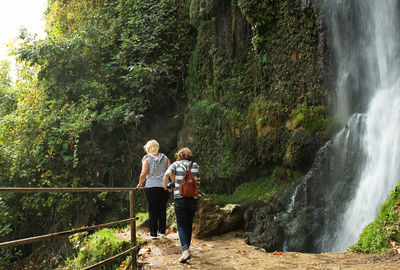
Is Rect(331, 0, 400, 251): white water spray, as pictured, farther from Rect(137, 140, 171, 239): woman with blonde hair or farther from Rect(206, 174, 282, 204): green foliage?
Rect(137, 140, 171, 239): woman with blonde hair

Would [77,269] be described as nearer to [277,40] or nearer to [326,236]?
[326,236]

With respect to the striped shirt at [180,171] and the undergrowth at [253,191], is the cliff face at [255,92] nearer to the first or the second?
the undergrowth at [253,191]

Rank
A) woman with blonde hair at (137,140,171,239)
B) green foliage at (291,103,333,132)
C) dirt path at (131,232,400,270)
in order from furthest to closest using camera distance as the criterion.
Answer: green foliage at (291,103,333,132), woman with blonde hair at (137,140,171,239), dirt path at (131,232,400,270)

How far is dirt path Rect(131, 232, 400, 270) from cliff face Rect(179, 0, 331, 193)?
3713 mm

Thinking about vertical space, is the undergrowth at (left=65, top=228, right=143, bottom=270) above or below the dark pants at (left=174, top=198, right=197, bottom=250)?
below

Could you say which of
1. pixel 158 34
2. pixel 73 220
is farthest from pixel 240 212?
pixel 158 34

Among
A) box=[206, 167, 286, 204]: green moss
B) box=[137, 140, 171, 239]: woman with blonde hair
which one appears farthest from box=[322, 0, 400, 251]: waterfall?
box=[137, 140, 171, 239]: woman with blonde hair

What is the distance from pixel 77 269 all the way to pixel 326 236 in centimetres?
553

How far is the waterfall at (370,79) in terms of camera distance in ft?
25.3

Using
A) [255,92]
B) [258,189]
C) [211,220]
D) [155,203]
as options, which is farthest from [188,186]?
[255,92]

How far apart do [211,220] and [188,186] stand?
2.61 meters

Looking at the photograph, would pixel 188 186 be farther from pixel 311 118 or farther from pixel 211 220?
pixel 311 118

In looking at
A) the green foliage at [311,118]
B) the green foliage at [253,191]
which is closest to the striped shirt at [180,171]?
the green foliage at [253,191]

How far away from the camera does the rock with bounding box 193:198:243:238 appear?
291 inches
